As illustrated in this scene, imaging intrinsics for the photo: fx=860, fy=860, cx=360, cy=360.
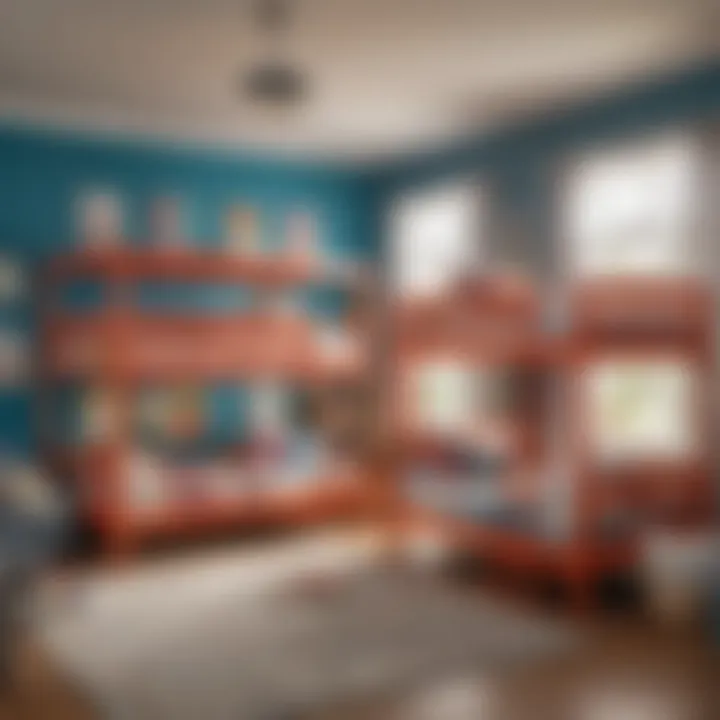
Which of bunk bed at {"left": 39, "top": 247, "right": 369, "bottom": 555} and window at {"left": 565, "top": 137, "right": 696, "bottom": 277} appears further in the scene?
bunk bed at {"left": 39, "top": 247, "right": 369, "bottom": 555}

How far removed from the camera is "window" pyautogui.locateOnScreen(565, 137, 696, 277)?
10.7 ft

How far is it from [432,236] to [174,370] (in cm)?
155

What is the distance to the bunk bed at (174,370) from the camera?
3.68 m

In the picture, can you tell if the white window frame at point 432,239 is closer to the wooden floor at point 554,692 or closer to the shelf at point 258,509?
the shelf at point 258,509

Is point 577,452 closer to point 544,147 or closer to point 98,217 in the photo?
point 544,147

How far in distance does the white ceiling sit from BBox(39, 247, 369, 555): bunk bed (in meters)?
0.66

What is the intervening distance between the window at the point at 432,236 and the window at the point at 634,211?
1.74ft

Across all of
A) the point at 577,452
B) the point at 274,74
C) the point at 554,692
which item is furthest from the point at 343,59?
the point at 554,692

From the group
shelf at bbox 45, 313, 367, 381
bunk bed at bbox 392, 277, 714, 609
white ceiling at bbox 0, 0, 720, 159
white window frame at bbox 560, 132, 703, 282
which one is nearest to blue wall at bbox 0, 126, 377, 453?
white ceiling at bbox 0, 0, 720, 159

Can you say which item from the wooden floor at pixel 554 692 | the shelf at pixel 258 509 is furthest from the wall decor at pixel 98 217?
the wooden floor at pixel 554 692

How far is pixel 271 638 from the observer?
2.71 meters

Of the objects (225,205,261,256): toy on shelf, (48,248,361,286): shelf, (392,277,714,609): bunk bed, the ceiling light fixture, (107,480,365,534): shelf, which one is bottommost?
(107,480,365,534): shelf

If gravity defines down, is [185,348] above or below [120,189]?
below

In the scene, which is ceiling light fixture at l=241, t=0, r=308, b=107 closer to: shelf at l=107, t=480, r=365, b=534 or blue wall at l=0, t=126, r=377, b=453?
blue wall at l=0, t=126, r=377, b=453
